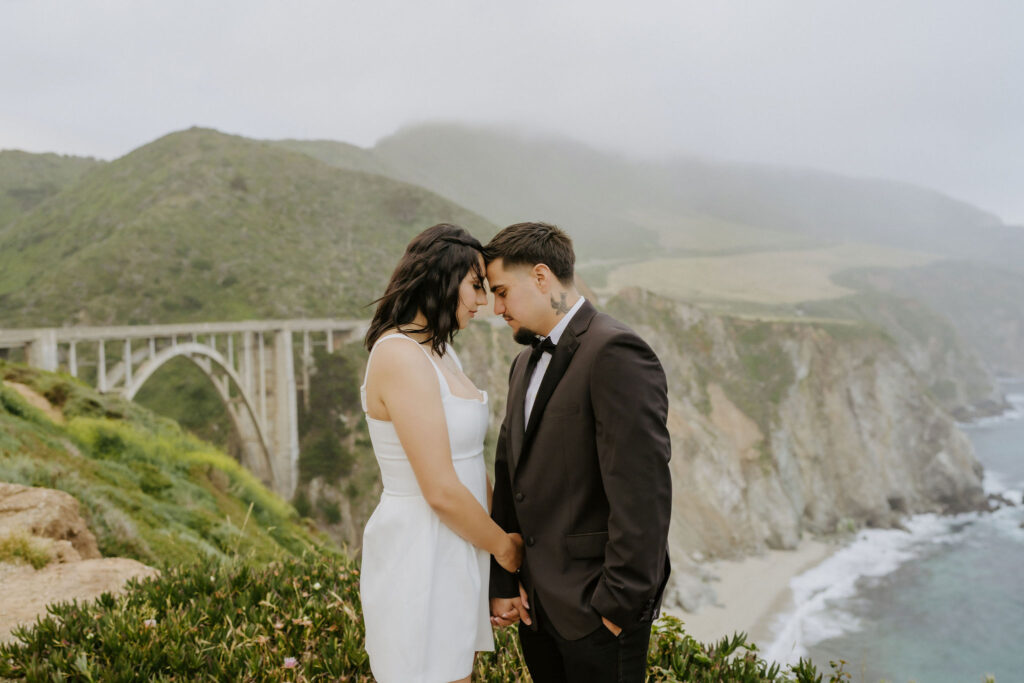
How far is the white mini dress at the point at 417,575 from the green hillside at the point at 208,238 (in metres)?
38.9

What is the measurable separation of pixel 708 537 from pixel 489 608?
39361 millimetres

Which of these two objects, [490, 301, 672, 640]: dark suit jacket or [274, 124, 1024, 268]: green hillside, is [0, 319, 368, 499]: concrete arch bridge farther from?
[274, 124, 1024, 268]: green hillside

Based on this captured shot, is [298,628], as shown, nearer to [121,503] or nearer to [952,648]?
[121,503]

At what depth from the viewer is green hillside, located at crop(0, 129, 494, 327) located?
39.9m

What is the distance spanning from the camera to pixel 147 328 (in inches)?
790

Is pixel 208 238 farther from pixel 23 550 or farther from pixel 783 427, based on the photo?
pixel 23 550

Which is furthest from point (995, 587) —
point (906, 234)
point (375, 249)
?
point (906, 234)

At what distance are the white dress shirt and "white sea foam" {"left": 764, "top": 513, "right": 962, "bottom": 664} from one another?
2629cm

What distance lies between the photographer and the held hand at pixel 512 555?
2.36 m

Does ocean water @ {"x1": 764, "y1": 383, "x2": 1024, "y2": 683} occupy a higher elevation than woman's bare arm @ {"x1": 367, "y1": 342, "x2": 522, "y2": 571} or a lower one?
lower

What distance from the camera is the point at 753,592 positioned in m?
32.3

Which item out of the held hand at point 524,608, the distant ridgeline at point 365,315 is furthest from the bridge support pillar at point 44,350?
the held hand at point 524,608

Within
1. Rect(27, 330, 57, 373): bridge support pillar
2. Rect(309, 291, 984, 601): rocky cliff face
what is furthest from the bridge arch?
Rect(309, 291, 984, 601): rocky cliff face

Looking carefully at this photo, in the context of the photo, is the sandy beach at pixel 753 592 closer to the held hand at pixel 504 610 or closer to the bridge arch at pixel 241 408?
the bridge arch at pixel 241 408
